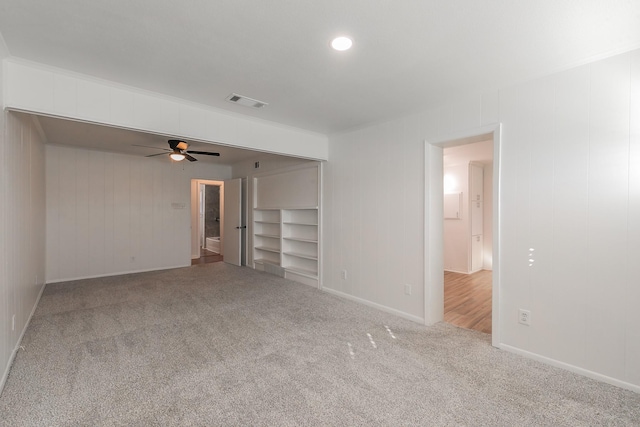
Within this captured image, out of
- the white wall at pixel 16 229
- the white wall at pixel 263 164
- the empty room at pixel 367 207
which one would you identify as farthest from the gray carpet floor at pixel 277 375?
the white wall at pixel 263 164

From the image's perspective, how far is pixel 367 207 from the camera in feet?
13.6

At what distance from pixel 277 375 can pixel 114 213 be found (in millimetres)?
5294

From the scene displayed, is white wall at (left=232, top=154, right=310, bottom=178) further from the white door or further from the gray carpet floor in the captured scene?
the gray carpet floor

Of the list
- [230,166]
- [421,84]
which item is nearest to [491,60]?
[421,84]

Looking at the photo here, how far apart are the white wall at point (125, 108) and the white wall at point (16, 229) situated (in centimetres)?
27

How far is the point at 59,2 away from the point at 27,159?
7.99ft

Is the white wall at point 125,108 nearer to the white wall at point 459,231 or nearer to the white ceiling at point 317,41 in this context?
the white ceiling at point 317,41

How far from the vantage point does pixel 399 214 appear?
3.74 m

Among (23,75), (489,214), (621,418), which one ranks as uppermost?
(23,75)

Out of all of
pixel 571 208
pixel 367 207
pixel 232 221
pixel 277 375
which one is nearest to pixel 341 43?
pixel 571 208

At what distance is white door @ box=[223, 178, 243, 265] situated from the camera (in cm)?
694

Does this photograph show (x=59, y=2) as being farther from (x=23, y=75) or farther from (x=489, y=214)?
(x=489, y=214)

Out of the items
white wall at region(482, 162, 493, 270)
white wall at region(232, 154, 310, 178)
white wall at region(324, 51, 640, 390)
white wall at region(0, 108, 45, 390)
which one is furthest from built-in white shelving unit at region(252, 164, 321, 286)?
white wall at region(482, 162, 493, 270)

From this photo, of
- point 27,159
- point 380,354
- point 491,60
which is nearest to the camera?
point 491,60
